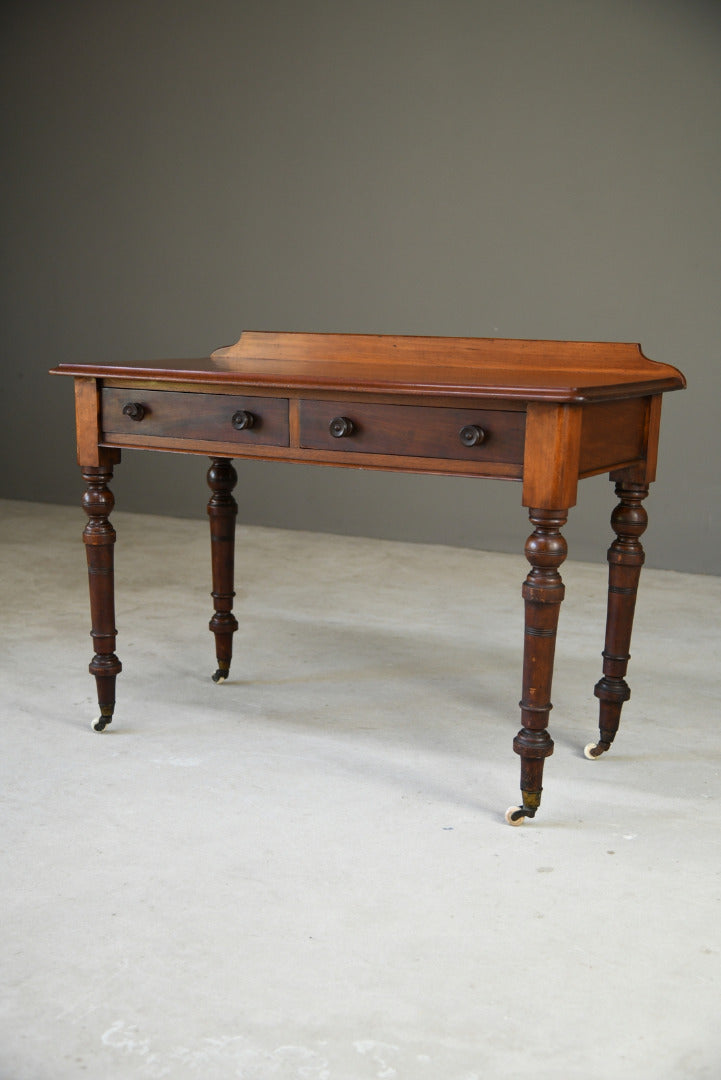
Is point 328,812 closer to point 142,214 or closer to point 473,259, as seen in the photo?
point 473,259

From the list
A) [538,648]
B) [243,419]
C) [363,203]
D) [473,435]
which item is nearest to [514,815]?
[538,648]

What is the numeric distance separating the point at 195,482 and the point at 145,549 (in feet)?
2.87

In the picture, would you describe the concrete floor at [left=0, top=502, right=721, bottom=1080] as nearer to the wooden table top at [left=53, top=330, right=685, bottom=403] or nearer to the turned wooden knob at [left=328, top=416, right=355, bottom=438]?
the turned wooden knob at [left=328, top=416, right=355, bottom=438]

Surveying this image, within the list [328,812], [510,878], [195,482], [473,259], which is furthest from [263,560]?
[510,878]

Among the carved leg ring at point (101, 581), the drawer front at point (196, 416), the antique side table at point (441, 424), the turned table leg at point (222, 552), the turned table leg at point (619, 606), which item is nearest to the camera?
the antique side table at point (441, 424)

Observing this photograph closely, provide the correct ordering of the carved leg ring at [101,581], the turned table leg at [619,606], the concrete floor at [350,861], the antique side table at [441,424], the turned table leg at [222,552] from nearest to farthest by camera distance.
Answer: the concrete floor at [350,861] < the antique side table at [441,424] < the turned table leg at [619,606] < the carved leg ring at [101,581] < the turned table leg at [222,552]

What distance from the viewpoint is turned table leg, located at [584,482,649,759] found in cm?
270

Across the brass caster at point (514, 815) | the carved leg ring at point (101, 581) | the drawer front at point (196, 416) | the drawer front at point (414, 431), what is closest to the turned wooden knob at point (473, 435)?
the drawer front at point (414, 431)

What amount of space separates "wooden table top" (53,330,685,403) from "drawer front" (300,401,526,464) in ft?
0.20

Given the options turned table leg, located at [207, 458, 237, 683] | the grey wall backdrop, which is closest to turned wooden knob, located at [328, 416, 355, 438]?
turned table leg, located at [207, 458, 237, 683]

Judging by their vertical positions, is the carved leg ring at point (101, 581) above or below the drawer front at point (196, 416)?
below

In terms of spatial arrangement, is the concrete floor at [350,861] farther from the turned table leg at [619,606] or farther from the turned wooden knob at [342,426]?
the turned wooden knob at [342,426]

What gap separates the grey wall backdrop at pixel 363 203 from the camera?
191 inches

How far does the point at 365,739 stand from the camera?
287 cm
